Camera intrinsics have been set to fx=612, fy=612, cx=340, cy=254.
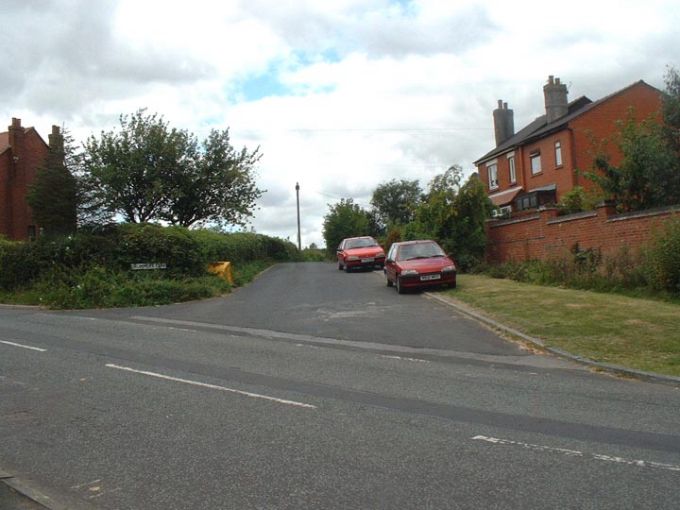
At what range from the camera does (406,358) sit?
936 cm

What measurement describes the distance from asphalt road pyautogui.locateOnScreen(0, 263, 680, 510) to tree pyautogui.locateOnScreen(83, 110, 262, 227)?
77.2 ft

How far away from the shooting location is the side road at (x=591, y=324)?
8438 millimetres

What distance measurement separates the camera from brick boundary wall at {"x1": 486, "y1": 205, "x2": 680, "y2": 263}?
14945 mm

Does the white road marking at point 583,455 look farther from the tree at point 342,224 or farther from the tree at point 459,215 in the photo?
the tree at point 342,224

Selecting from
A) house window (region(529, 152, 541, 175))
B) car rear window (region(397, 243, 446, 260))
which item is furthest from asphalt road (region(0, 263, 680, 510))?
house window (region(529, 152, 541, 175))

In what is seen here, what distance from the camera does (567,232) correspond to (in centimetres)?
1778

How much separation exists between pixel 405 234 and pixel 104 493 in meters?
24.5

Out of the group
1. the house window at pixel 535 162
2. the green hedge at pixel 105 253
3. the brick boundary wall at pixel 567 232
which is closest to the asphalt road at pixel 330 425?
the brick boundary wall at pixel 567 232

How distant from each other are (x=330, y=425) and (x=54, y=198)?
59.8ft

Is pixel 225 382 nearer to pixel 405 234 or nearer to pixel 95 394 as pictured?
pixel 95 394

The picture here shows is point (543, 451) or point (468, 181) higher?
point (468, 181)

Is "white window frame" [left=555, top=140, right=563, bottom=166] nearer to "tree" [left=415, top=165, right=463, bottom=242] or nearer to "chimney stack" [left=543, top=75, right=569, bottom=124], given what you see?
"chimney stack" [left=543, top=75, right=569, bottom=124]

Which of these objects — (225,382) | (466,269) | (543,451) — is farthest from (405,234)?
(543,451)

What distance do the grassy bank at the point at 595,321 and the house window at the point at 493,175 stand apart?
87.4 feet
